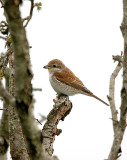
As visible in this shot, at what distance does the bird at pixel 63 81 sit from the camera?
7000mm

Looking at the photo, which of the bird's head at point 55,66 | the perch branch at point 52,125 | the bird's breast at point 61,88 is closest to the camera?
the perch branch at point 52,125

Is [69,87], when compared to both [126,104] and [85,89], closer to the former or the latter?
[85,89]

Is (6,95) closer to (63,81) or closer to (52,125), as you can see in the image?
(52,125)

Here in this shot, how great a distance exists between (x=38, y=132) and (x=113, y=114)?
58 centimetres

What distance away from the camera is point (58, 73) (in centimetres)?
733

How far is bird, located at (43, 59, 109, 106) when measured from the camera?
700cm

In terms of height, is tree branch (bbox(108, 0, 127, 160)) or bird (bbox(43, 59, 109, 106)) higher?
bird (bbox(43, 59, 109, 106))

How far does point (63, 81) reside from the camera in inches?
282

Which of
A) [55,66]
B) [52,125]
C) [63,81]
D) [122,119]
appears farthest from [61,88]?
[122,119]

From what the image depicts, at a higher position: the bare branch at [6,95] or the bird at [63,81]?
the bird at [63,81]

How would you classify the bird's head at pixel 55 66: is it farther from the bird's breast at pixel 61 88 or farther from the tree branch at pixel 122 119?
the tree branch at pixel 122 119

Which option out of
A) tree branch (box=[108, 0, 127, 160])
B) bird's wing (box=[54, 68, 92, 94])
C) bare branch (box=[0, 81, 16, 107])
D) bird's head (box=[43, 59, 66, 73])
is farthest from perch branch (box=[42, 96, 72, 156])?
bare branch (box=[0, 81, 16, 107])

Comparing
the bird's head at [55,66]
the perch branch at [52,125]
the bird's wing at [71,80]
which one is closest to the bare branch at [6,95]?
the perch branch at [52,125]

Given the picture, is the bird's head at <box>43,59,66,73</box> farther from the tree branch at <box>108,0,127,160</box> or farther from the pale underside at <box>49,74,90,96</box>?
the tree branch at <box>108,0,127,160</box>
